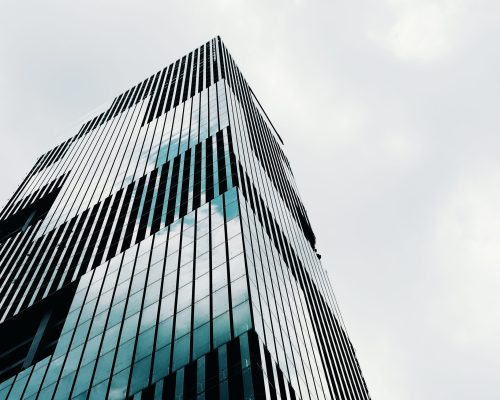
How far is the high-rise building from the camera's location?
106ft

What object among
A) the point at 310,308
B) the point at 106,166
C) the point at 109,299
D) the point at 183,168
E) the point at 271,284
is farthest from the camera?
the point at 106,166

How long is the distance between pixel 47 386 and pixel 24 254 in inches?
1289

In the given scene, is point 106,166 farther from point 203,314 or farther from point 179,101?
point 203,314

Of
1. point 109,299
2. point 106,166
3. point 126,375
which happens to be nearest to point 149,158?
point 106,166

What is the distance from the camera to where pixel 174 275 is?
41.2 metres

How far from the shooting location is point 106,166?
77.8 meters

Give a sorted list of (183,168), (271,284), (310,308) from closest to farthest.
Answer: (271,284) → (310,308) → (183,168)

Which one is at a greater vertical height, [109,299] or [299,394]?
[109,299]

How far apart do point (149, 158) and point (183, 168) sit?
10642 millimetres

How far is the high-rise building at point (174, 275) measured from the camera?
106 ft

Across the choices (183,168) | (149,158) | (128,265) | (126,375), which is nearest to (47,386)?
(126,375)

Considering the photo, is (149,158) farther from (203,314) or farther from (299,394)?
(299,394)

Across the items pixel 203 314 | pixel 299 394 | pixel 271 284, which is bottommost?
pixel 299 394

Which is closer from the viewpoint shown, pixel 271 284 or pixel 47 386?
pixel 47 386
